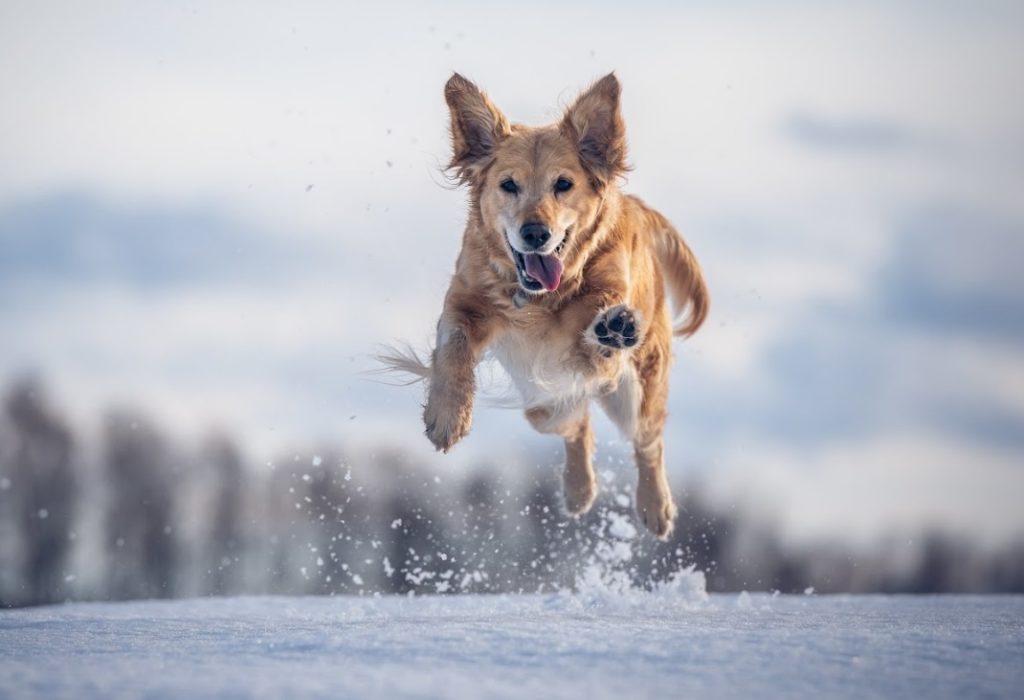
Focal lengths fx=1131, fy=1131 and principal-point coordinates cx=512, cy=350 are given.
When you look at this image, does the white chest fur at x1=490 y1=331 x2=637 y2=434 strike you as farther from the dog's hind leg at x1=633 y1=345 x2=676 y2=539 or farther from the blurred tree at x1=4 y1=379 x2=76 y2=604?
the blurred tree at x1=4 y1=379 x2=76 y2=604

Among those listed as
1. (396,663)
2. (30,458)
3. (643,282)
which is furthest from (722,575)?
(396,663)

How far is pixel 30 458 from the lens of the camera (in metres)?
26.6

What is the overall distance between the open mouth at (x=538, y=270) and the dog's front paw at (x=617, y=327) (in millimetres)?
260

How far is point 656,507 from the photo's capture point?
20.1ft

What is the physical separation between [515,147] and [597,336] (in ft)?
3.20

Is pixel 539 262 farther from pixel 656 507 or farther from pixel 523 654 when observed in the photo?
pixel 523 654

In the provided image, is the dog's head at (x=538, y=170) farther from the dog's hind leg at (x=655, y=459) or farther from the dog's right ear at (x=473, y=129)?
the dog's hind leg at (x=655, y=459)

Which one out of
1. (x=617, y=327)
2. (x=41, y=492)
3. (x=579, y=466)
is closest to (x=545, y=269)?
(x=617, y=327)

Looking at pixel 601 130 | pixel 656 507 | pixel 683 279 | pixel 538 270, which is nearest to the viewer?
pixel 538 270

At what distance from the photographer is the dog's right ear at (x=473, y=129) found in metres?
5.28

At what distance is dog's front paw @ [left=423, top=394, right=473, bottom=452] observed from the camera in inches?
188

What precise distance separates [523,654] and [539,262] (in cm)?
218

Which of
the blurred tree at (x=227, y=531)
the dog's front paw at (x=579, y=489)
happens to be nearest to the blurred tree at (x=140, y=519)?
the blurred tree at (x=227, y=531)

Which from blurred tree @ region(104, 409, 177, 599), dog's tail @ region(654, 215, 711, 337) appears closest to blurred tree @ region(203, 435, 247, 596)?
blurred tree @ region(104, 409, 177, 599)
